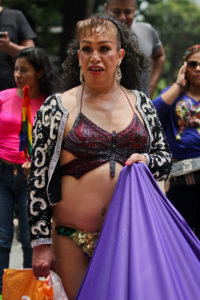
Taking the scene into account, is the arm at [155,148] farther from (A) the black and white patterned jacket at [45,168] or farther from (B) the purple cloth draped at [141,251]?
(B) the purple cloth draped at [141,251]

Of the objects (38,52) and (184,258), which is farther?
(38,52)

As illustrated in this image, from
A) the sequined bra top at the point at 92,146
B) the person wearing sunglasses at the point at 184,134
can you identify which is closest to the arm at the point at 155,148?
the sequined bra top at the point at 92,146

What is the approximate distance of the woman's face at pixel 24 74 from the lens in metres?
4.23

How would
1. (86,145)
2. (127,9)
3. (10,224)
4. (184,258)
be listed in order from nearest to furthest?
1. (184,258)
2. (86,145)
3. (10,224)
4. (127,9)

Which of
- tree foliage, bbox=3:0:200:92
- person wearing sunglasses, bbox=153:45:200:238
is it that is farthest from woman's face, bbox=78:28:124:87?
tree foliage, bbox=3:0:200:92

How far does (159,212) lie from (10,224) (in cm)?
184

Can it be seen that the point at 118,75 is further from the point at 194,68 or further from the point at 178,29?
the point at 178,29

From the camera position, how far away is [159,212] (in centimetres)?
248

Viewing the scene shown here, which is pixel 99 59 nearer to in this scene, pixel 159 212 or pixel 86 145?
pixel 86 145

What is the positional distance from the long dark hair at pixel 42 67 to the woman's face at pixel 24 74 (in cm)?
4

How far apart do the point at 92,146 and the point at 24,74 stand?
1.84 metres

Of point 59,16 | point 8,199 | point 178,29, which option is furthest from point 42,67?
point 178,29

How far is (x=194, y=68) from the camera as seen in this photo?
4289 mm

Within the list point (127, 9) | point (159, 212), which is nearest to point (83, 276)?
point (159, 212)
